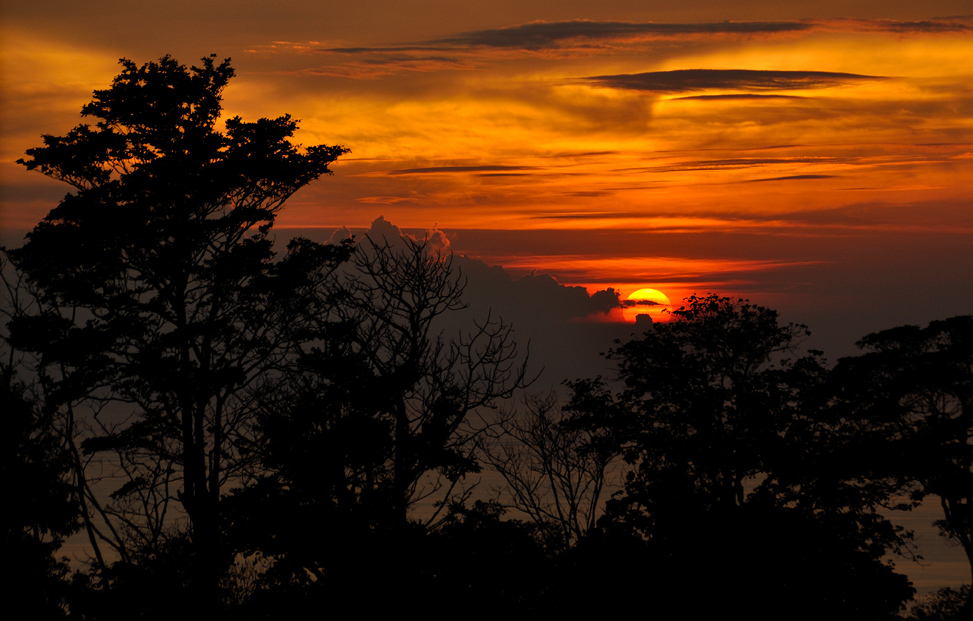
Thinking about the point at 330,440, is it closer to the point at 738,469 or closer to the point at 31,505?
the point at 31,505

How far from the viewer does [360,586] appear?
1903 centimetres

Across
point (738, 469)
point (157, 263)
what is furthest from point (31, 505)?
point (738, 469)

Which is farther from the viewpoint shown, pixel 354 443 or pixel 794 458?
pixel 794 458

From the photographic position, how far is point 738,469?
93.9ft

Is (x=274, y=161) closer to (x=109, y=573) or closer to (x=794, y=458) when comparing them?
(x=109, y=573)

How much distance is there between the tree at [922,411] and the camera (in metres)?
28.6

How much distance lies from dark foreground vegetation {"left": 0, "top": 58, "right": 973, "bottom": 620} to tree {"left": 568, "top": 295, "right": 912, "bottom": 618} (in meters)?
0.10

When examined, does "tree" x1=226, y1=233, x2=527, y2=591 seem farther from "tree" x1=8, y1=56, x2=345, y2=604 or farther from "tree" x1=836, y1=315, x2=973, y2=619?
"tree" x1=836, y1=315, x2=973, y2=619

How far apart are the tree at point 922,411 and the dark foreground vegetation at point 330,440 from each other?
0.11m

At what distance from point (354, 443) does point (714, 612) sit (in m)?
12.1

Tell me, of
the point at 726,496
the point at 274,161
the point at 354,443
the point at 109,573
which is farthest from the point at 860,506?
the point at 109,573

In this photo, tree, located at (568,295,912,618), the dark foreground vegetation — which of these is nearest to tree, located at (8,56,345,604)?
the dark foreground vegetation

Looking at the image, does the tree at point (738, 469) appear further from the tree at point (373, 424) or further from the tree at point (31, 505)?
the tree at point (31, 505)

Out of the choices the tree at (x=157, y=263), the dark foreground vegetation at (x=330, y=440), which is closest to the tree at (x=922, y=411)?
the dark foreground vegetation at (x=330, y=440)
